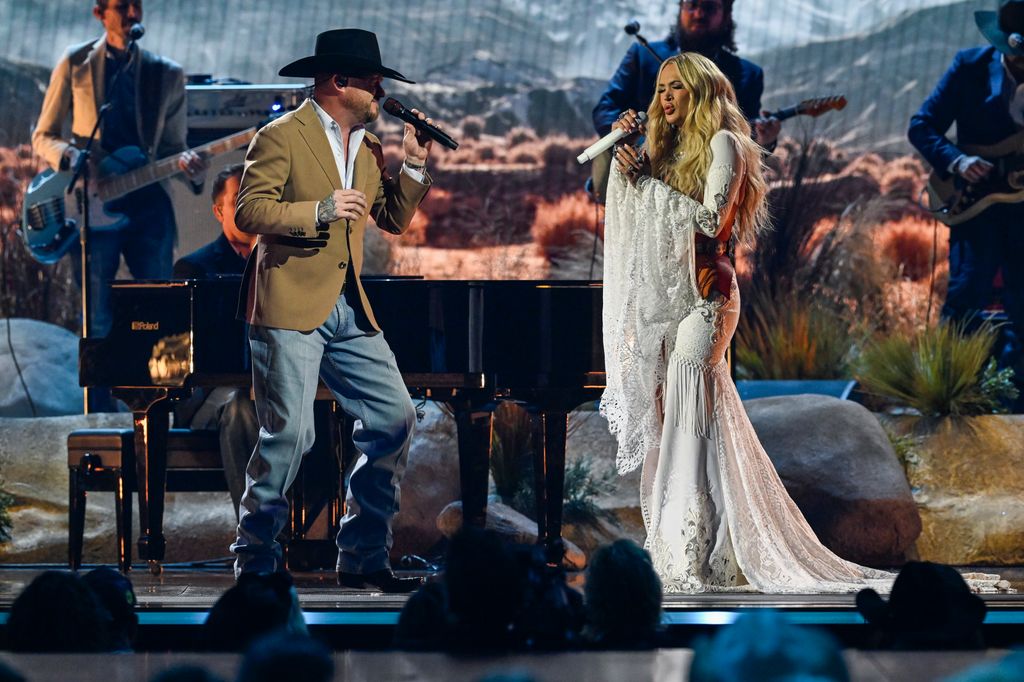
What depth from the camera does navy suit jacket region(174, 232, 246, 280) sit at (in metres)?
7.04

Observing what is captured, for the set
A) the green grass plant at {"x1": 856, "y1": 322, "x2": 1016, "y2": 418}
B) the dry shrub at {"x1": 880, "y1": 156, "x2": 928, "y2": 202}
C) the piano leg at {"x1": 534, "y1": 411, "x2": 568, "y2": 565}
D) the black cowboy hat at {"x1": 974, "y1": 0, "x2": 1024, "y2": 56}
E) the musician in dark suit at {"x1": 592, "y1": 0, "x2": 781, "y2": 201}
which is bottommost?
the piano leg at {"x1": 534, "y1": 411, "x2": 568, "y2": 565}

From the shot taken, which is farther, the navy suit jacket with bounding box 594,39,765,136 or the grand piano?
the navy suit jacket with bounding box 594,39,765,136

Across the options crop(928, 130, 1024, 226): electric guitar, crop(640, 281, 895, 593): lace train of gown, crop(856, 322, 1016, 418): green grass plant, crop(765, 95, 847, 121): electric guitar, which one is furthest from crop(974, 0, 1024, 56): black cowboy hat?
crop(640, 281, 895, 593): lace train of gown

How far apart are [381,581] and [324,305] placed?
0.92 m

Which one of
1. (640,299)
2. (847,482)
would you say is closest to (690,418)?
(640,299)

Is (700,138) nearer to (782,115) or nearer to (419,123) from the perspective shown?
(419,123)

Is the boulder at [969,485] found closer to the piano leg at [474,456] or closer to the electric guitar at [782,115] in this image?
the electric guitar at [782,115]

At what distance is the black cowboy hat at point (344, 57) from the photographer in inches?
203

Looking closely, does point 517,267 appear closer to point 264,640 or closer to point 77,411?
point 77,411

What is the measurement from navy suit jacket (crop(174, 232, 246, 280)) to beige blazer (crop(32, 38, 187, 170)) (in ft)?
6.09

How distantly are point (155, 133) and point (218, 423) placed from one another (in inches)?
99.7

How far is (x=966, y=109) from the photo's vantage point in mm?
8805

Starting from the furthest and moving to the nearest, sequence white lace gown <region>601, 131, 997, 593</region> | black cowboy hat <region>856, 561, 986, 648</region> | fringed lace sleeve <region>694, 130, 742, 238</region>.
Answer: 1. white lace gown <region>601, 131, 997, 593</region>
2. fringed lace sleeve <region>694, 130, 742, 238</region>
3. black cowboy hat <region>856, 561, 986, 648</region>

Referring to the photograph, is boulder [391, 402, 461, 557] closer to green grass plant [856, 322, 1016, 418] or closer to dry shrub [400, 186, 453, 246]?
dry shrub [400, 186, 453, 246]
